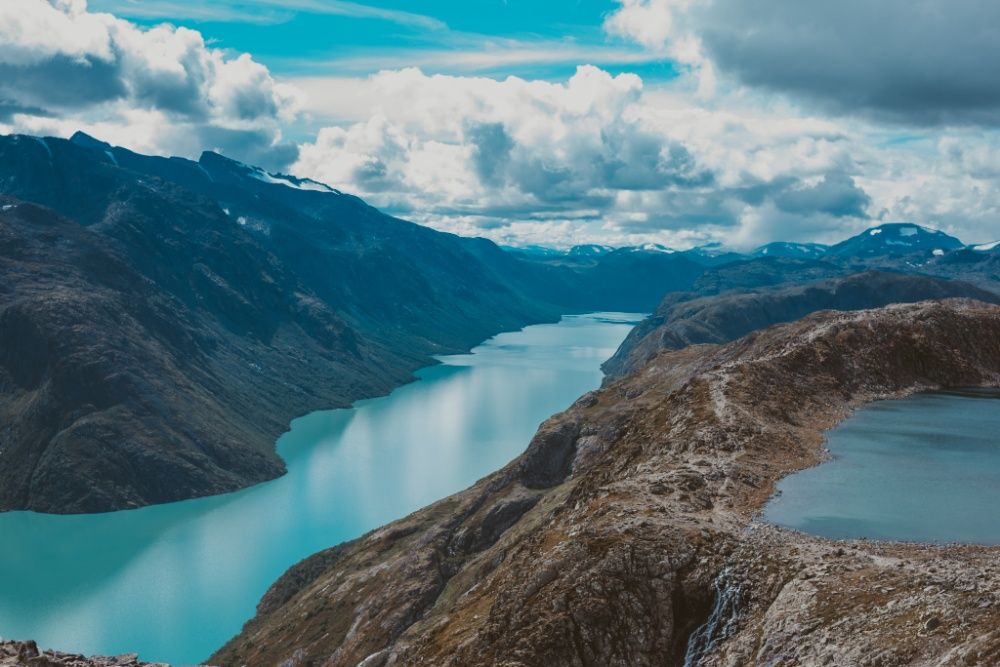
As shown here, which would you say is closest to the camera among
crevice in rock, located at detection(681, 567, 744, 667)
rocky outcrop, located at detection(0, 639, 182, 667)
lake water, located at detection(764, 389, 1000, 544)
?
crevice in rock, located at detection(681, 567, 744, 667)

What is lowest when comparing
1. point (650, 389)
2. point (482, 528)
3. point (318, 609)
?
point (318, 609)

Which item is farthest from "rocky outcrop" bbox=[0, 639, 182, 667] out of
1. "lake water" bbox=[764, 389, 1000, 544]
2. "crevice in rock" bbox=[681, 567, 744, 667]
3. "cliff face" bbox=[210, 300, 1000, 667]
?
"lake water" bbox=[764, 389, 1000, 544]

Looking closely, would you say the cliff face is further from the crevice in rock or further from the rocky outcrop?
the rocky outcrop

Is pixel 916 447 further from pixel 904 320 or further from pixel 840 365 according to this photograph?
pixel 904 320

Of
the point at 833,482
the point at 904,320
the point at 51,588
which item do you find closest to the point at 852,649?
the point at 833,482

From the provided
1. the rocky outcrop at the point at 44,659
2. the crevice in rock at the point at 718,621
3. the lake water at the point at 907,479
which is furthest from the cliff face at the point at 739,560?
the rocky outcrop at the point at 44,659

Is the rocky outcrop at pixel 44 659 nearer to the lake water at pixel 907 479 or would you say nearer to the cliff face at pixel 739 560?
the cliff face at pixel 739 560

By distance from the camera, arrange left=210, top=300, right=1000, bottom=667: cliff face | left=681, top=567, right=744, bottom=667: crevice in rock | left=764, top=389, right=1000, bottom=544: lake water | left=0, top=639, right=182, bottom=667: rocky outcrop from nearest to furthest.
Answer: left=210, top=300, right=1000, bottom=667: cliff face < left=681, top=567, right=744, bottom=667: crevice in rock < left=0, top=639, right=182, bottom=667: rocky outcrop < left=764, top=389, right=1000, bottom=544: lake water
